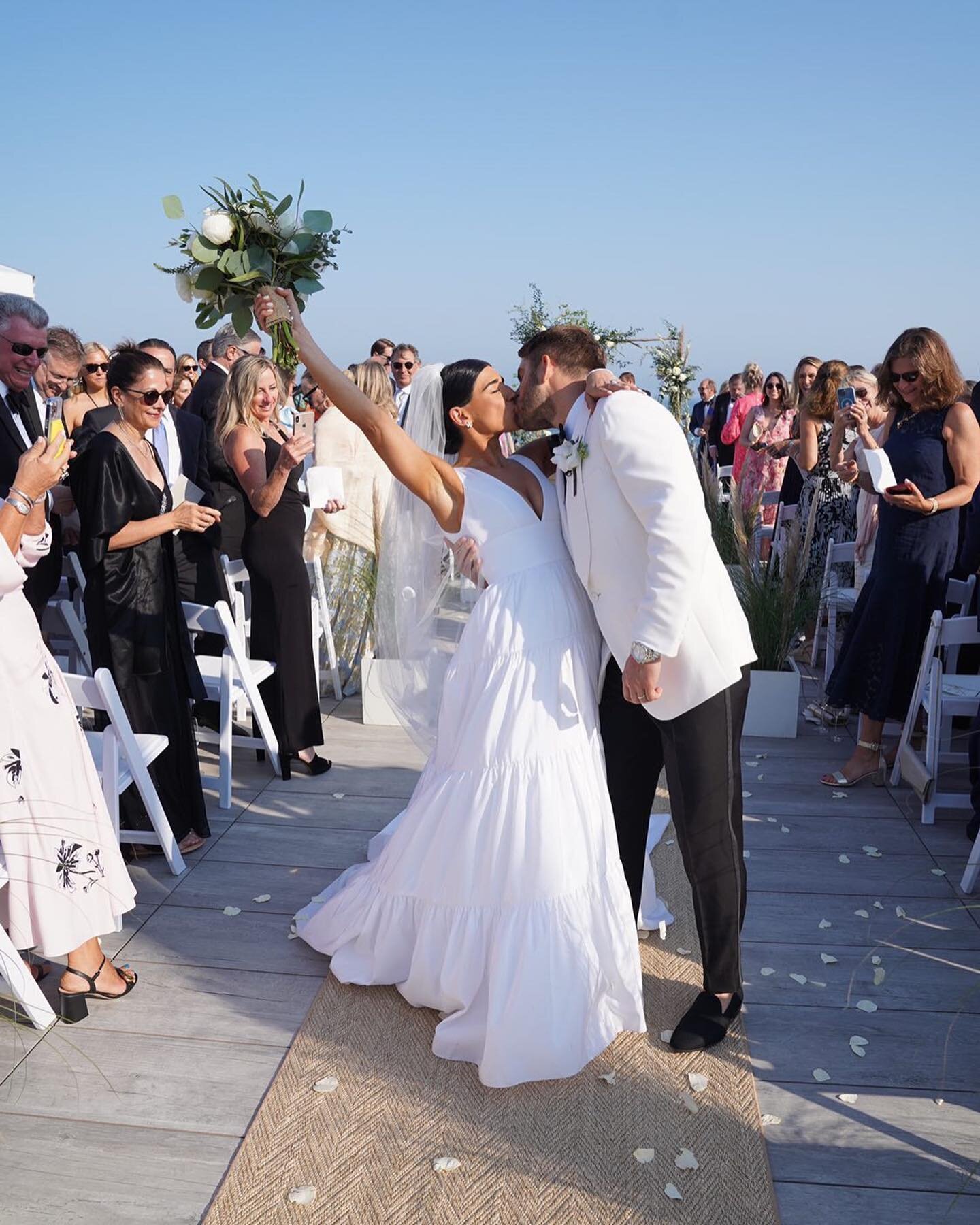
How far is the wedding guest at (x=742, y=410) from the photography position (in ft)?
34.1

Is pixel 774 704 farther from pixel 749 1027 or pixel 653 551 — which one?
pixel 653 551

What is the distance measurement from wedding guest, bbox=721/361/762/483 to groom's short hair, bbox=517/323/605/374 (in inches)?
274

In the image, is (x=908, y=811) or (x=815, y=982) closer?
(x=815, y=982)

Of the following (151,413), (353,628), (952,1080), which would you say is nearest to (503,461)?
(151,413)

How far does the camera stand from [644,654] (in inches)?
107

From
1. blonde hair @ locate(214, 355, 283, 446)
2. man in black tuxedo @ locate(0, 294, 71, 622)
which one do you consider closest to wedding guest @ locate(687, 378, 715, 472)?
blonde hair @ locate(214, 355, 283, 446)

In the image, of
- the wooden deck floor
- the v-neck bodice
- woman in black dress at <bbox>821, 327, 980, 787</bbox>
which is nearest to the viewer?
the wooden deck floor

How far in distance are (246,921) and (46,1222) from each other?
145cm

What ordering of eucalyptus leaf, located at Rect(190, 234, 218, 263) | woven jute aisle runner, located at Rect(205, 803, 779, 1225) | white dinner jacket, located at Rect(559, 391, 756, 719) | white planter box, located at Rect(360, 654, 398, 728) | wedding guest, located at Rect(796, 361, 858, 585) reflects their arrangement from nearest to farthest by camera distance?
1. woven jute aisle runner, located at Rect(205, 803, 779, 1225)
2. white dinner jacket, located at Rect(559, 391, 756, 719)
3. eucalyptus leaf, located at Rect(190, 234, 218, 263)
4. white planter box, located at Rect(360, 654, 398, 728)
5. wedding guest, located at Rect(796, 361, 858, 585)

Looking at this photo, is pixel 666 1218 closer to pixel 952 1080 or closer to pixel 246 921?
pixel 952 1080

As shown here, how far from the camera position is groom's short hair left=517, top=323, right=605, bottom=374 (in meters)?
2.99

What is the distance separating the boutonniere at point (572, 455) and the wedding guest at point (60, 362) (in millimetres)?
4033

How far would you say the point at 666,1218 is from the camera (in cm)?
237

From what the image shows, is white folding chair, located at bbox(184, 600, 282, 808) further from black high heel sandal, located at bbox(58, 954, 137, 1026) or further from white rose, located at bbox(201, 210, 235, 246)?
white rose, located at bbox(201, 210, 235, 246)
